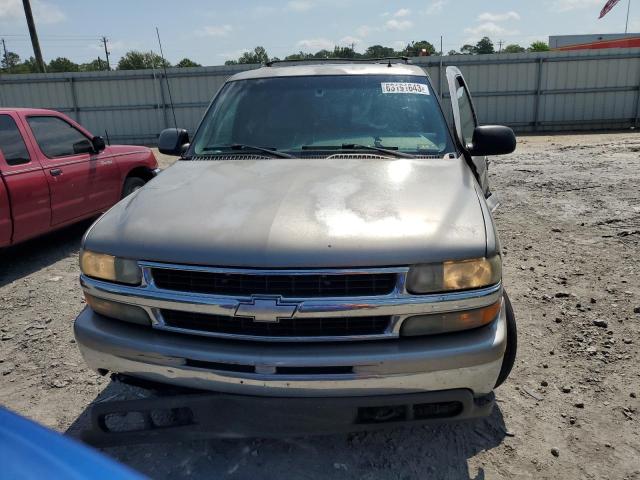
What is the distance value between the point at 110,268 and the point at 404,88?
235 cm

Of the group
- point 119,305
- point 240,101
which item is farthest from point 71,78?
point 119,305

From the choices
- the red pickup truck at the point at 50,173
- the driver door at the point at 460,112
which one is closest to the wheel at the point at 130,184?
the red pickup truck at the point at 50,173

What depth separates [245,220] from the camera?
7.65 ft

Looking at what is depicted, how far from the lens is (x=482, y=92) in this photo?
60.1ft

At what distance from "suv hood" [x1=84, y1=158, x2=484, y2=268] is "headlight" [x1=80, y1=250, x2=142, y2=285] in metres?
0.05

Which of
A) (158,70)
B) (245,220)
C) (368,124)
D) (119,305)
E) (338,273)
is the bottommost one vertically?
(119,305)

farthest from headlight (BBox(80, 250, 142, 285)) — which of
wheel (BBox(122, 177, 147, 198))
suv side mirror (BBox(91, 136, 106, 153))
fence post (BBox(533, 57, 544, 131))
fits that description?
fence post (BBox(533, 57, 544, 131))

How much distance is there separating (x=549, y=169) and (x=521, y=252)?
16.2ft

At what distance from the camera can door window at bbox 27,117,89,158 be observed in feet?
18.8

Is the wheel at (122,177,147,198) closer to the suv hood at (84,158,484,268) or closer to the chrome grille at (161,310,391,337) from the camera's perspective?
the suv hood at (84,158,484,268)

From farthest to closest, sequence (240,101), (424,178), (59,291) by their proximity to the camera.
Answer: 1. (59,291)
2. (240,101)
3. (424,178)

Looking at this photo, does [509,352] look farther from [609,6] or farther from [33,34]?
[609,6]

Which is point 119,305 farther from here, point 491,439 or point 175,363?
point 491,439

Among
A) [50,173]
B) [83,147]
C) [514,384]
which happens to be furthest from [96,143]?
[514,384]
